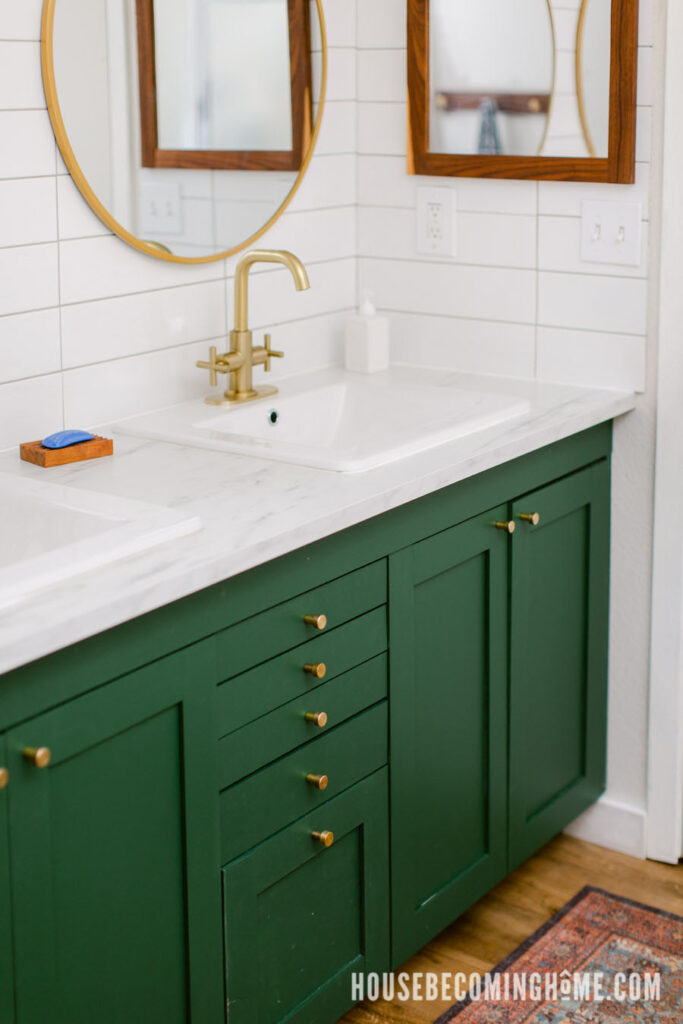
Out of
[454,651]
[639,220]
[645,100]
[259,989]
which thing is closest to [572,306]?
[639,220]

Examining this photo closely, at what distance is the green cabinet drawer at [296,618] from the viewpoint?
1.62 meters

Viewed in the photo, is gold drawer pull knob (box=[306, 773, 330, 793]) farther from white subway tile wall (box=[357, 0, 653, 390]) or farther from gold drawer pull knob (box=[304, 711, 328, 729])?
white subway tile wall (box=[357, 0, 653, 390])

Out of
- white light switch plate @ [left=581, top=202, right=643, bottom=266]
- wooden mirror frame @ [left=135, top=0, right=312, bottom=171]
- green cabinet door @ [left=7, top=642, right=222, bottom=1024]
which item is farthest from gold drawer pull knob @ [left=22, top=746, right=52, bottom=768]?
white light switch plate @ [left=581, top=202, right=643, bottom=266]

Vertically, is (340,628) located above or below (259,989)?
above

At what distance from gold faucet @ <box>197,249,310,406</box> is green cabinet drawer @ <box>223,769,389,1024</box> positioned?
2.42 ft

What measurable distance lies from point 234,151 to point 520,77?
0.54 metres

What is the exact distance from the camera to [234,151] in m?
2.27

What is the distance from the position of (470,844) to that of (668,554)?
0.66 m

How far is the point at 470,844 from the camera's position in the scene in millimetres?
2234

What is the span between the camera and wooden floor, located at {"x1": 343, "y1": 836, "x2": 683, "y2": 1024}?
2.12 m

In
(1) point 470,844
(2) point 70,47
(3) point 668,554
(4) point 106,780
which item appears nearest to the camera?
(4) point 106,780

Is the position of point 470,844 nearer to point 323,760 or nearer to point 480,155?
point 323,760

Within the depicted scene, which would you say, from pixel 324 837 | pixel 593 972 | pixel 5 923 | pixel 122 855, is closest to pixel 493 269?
pixel 324 837

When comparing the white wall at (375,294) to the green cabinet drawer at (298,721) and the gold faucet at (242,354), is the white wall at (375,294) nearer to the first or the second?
the gold faucet at (242,354)
